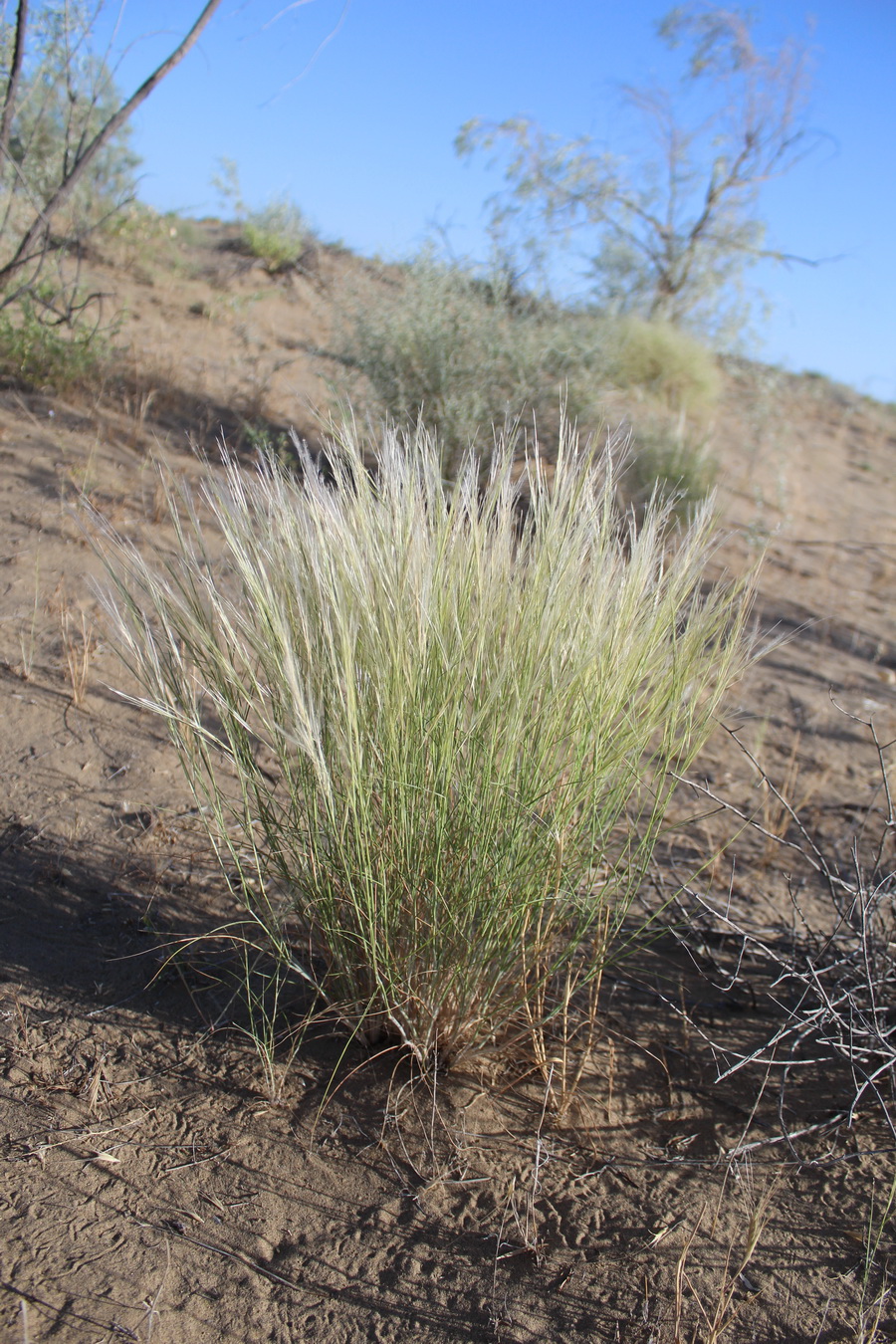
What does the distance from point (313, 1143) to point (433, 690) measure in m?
0.98

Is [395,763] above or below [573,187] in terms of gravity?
below

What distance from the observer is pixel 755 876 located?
325cm

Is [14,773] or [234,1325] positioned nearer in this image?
[234,1325]

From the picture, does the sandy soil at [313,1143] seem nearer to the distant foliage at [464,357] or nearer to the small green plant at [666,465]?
the distant foliage at [464,357]

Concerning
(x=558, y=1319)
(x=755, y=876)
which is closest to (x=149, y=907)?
(x=558, y=1319)

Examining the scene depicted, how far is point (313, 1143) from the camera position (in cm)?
191

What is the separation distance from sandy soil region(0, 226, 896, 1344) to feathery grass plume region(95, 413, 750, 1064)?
0.28 meters

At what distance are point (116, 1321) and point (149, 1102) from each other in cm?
46

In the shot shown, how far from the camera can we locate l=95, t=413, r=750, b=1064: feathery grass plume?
69.4 inches

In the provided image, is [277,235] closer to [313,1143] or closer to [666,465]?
[666,465]

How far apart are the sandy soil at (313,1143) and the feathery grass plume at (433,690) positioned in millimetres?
283

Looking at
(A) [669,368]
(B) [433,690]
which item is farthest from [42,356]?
(A) [669,368]

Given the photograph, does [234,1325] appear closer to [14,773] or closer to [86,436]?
[14,773]

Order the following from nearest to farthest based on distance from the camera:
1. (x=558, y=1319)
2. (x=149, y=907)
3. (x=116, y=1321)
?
(x=116, y=1321) → (x=558, y=1319) → (x=149, y=907)
